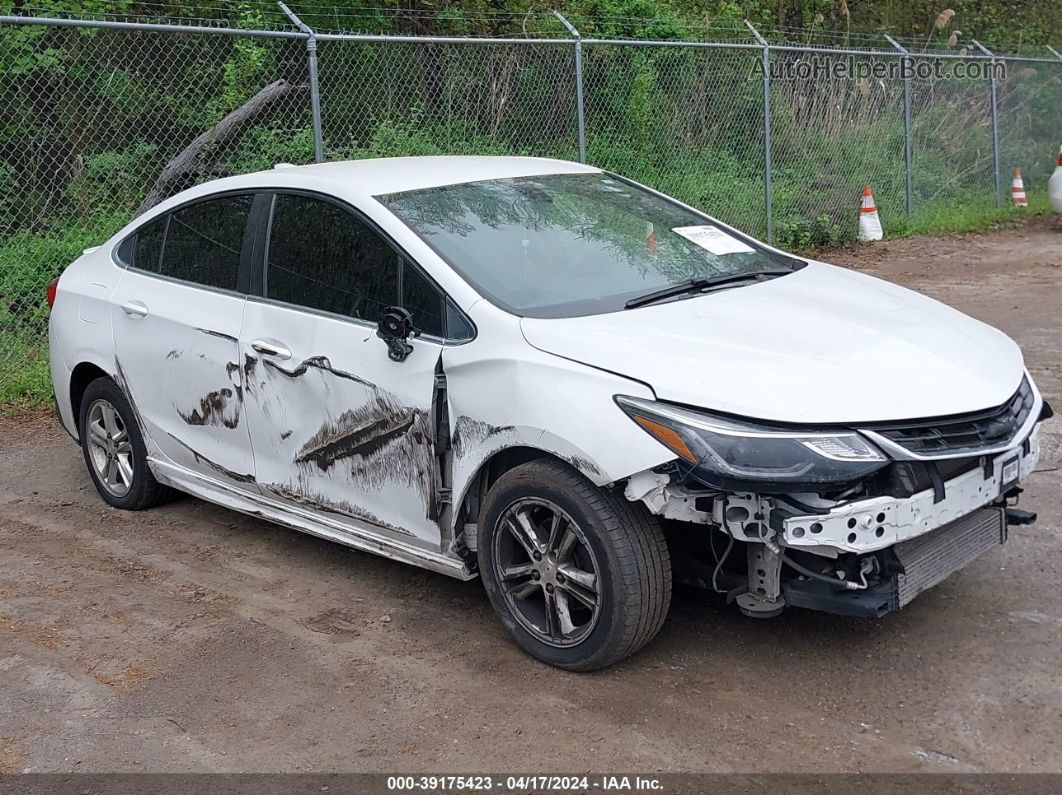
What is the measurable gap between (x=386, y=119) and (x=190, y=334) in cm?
608

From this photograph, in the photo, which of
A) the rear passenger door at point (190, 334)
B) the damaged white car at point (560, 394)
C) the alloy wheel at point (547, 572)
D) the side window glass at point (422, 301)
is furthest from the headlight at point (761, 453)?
the rear passenger door at point (190, 334)

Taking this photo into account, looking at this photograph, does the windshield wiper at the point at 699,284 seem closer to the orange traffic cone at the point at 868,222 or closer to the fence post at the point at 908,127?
the orange traffic cone at the point at 868,222

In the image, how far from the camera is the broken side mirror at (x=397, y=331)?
412 centimetres

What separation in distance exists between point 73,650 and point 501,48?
8.58 m

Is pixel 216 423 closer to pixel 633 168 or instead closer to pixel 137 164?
pixel 137 164

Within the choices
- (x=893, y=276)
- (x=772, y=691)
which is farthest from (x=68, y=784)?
(x=893, y=276)

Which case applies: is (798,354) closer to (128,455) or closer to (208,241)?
(208,241)

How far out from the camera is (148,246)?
551 cm

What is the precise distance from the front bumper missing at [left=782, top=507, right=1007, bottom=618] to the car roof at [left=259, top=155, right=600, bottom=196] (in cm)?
217

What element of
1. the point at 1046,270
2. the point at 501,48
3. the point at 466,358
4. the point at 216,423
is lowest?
the point at 1046,270

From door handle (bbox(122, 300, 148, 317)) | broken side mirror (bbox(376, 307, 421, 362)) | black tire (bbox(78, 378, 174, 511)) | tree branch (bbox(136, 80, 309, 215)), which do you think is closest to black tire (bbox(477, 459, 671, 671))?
broken side mirror (bbox(376, 307, 421, 362))

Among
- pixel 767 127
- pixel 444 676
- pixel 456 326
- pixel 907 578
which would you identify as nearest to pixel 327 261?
pixel 456 326

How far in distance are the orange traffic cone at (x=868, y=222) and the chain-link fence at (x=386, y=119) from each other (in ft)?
0.66

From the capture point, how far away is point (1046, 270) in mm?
12102
